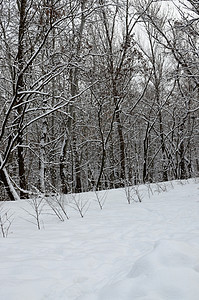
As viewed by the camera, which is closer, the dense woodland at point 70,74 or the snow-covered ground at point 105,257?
the snow-covered ground at point 105,257

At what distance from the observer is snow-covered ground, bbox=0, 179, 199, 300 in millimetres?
1865

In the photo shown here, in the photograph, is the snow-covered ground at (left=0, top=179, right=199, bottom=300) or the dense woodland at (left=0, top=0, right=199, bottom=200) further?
the dense woodland at (left=0, top=0, right=199, bottom=200)

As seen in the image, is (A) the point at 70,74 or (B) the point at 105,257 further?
(A) the point at 70,74

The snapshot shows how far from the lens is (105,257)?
8.85 feet

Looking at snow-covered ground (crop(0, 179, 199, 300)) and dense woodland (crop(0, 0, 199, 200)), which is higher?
dense woodland (crop(0, 0, 199, 200))

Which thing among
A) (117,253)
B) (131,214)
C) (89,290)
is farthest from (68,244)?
(131,214)

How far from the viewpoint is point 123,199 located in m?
6.51

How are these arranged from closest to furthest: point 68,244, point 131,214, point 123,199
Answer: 1. point 68,244
2. point 131,214
3. point 123,199

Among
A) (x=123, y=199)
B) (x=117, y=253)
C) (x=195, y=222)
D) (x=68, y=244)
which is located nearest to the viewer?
(x=117, y=253)

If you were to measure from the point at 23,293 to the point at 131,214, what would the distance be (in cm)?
298

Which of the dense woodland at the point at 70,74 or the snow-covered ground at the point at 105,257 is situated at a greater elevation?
the dense woodland at the point at 70,74

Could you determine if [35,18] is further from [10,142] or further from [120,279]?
[120,279]

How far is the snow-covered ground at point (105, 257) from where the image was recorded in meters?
1.87

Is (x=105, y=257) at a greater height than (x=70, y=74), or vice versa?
(x=70, y=74)
